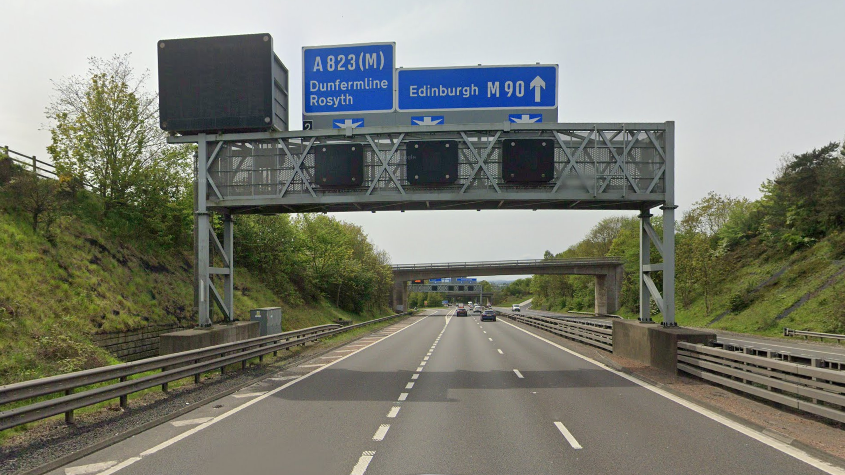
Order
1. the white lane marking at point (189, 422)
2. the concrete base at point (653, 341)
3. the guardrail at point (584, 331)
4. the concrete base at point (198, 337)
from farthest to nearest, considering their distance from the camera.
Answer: the guardrail at point (584, 331), the concrete base at point (198, 337), the concrete base at point (653, 341), the white lane marking at point (189, 422)

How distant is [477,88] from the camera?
17.5 m

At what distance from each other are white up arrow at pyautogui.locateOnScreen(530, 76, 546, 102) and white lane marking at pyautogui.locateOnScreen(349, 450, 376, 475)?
12.8 meters

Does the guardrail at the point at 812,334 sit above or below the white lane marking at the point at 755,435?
below

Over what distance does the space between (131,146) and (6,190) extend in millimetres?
7860

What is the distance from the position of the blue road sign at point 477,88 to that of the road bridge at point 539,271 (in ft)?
200

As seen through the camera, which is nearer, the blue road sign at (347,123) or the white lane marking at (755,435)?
the white lane marking at (755,435)

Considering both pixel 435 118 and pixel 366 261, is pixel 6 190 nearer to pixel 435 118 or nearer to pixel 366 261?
pixel 435 118

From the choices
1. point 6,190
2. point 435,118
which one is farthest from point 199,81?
point 6,190

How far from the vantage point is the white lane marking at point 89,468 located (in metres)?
6.66

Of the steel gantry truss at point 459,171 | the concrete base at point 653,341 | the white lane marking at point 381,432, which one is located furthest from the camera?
the steel gantry truss at point 459,171

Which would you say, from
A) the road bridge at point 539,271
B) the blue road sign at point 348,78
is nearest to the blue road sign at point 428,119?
the blue road sign at point 348,78

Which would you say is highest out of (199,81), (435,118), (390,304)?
(199,81)

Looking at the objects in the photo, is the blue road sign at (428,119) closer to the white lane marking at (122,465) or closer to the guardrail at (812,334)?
the white lane marking at (122,465)

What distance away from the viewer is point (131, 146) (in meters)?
27.6
